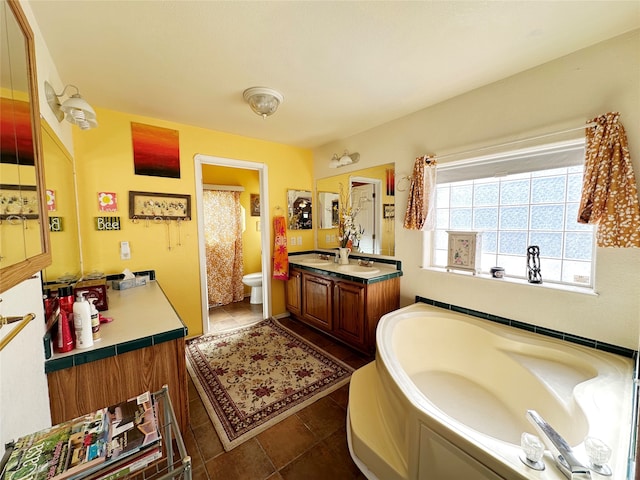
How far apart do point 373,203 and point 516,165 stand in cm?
135

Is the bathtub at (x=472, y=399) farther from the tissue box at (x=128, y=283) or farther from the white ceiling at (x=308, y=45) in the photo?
the tissue box at (x=128, y=283)

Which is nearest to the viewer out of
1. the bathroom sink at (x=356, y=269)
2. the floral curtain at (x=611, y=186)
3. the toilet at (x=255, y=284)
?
the floral curtain at (x=611, y=186)

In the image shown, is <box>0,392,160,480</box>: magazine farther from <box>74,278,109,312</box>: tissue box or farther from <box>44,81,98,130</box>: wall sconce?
<box>44,81,98,130</box>: wall sconce

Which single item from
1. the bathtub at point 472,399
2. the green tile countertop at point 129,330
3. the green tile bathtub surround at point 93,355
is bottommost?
the bathtub at point 472,399

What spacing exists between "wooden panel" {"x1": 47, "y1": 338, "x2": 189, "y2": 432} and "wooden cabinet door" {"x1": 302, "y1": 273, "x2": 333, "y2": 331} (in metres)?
1.60

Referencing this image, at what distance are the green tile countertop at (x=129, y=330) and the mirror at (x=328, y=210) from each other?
2.25m

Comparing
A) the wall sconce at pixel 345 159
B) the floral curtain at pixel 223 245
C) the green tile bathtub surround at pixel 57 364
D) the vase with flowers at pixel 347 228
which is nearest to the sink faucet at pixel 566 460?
the green tile bathtub surround at pixel 57 364

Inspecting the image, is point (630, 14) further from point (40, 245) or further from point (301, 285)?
point (301, 285)

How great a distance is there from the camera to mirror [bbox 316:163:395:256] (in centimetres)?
271

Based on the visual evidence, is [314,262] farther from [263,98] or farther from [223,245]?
[263,98]

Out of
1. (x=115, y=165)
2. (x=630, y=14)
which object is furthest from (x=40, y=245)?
(x=630, y=14)

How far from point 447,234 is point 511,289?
683mm

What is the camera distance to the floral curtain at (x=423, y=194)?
7.45 feet

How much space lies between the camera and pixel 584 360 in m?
1.45
